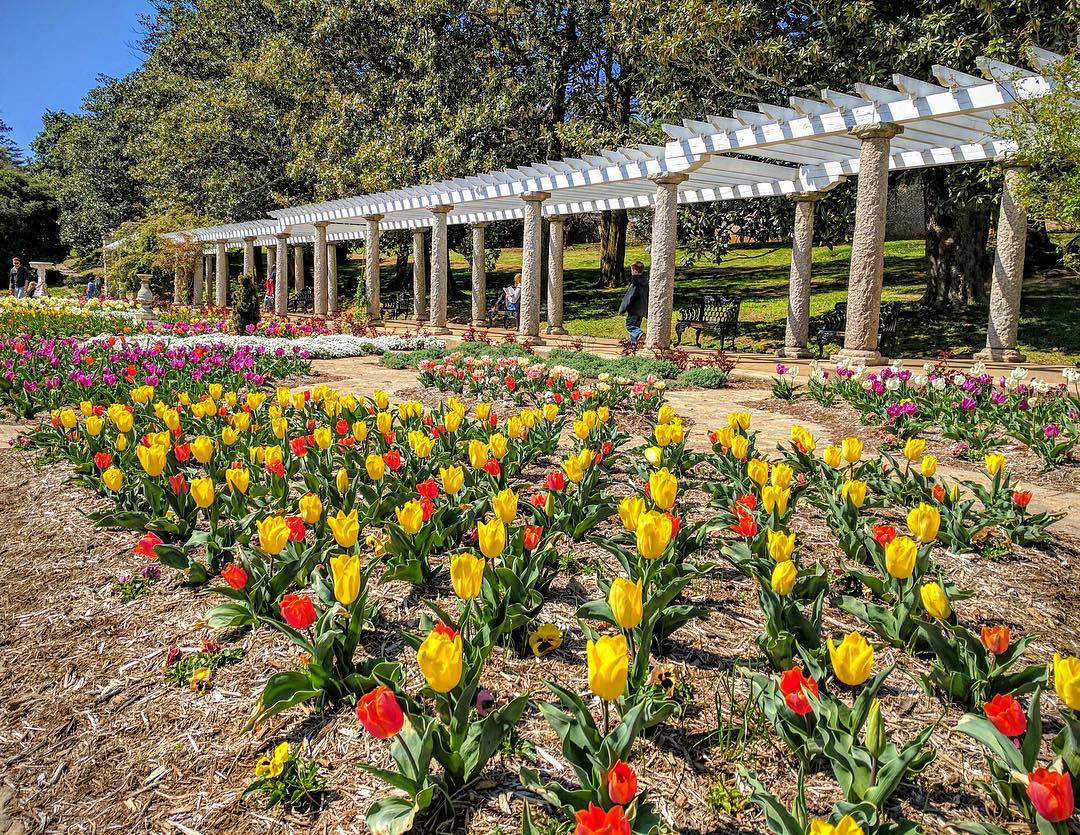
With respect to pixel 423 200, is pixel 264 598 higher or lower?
lower

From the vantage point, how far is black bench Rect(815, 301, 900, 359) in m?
12.9

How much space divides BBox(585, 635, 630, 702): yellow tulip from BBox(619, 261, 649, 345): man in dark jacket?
38.8 ft

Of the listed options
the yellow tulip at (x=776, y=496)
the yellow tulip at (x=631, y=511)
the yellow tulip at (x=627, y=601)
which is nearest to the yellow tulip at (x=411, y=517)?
the yellow tulip at (x=631, y=511)

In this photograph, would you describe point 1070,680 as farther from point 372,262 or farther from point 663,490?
point 372,262

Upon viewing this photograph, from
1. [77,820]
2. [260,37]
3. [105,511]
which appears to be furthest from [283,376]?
[260,37]

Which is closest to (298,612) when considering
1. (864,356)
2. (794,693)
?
(794,693)

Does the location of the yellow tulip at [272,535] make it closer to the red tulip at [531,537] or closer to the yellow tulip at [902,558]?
the red tulip at [531,537]

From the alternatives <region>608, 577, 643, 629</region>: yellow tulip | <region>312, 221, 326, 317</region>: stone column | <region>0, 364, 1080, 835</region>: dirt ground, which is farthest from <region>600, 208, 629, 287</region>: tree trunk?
<region>608, 577, 643, 629</region>: yellow tulip

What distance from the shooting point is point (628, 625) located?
1937 mm

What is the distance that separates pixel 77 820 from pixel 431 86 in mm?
24187

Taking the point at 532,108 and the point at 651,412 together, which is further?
the point at 532,108

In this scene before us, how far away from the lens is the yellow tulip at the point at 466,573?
83.4 inches

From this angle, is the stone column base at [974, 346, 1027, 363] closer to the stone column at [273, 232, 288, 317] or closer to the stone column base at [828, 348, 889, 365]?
the stone column base at [828, 348, 889, 365]

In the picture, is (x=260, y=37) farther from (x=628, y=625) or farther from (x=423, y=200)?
(x=628, y=625)
